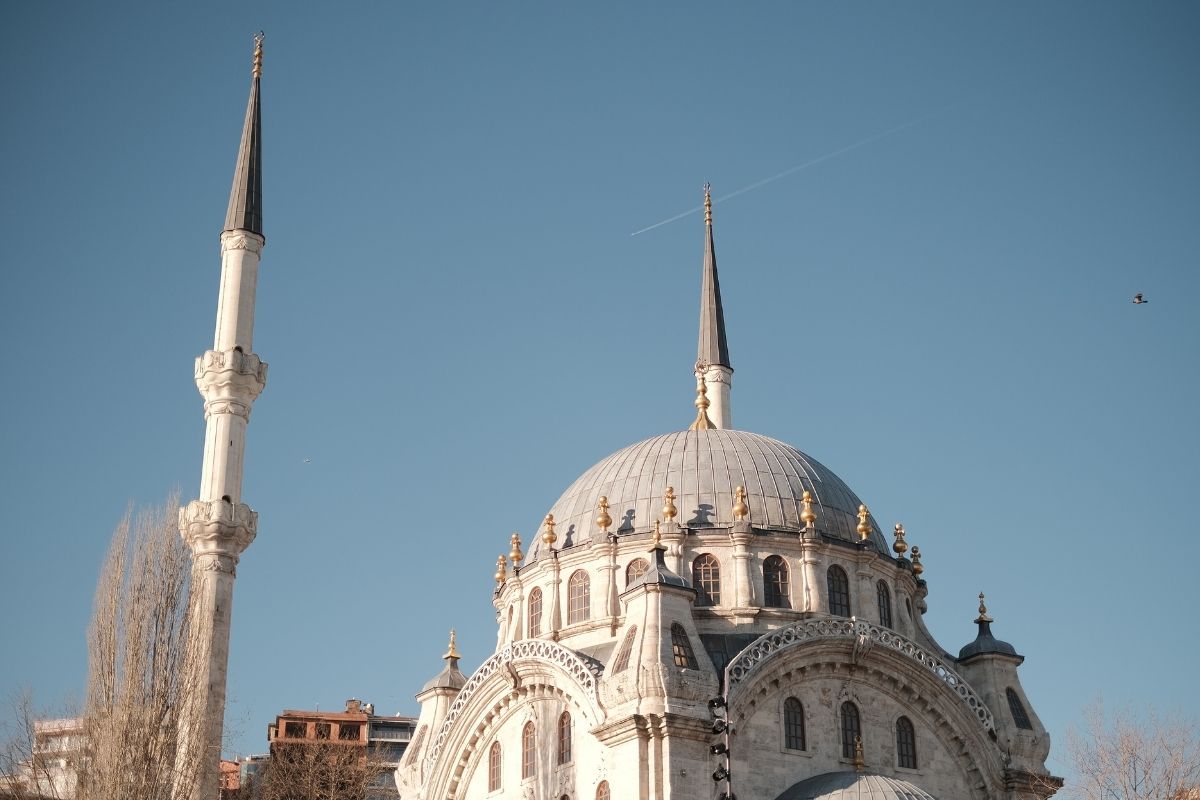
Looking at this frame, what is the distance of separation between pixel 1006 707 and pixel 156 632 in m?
21.1

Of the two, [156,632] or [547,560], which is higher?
[547,560]

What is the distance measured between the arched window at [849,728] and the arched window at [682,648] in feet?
15.5

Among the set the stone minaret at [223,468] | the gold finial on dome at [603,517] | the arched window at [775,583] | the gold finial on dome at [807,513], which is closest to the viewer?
the stone minaret at [223,468]

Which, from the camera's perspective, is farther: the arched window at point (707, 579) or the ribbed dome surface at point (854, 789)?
the arched window at point (707, 579)

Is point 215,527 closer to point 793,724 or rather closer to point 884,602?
point 793,724

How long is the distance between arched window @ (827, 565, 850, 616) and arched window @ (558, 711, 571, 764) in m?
7.61

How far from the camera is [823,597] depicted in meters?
38.8

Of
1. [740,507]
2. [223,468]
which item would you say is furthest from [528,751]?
[223,468]

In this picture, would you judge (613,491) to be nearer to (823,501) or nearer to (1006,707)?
(823,501)

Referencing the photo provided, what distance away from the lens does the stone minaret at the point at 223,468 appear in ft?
105

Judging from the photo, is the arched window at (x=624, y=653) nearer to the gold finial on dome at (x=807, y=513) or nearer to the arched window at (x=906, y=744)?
the gold finial on dome at (x=807, y=513)

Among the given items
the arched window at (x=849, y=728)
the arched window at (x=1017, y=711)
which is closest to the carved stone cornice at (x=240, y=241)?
the arched window at (x=849, y=728)

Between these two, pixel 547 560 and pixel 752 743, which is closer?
pixel 752 743

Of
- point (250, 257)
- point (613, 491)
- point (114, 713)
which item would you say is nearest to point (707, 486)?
point (613, 491)
